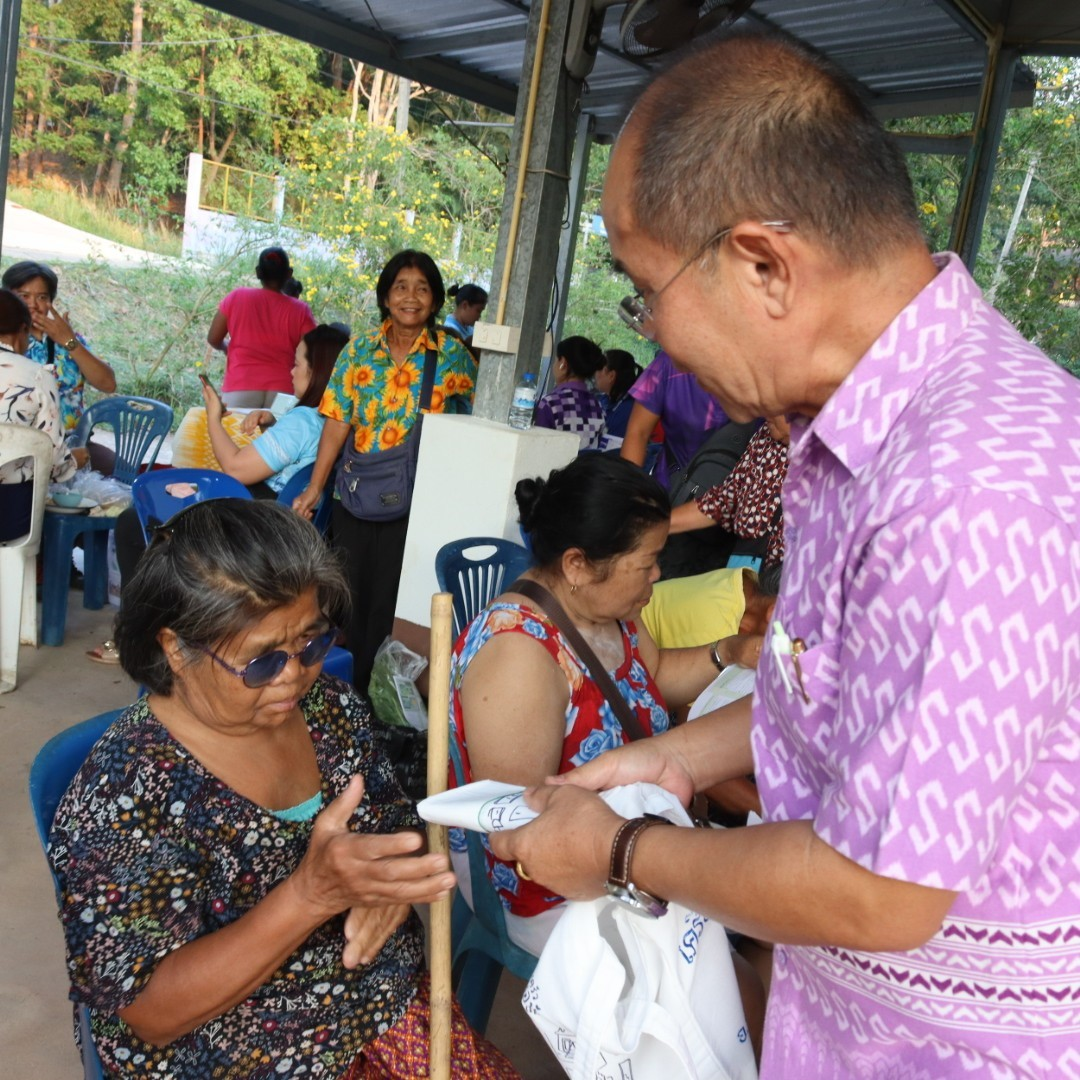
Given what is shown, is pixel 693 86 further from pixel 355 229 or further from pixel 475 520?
pixel 355 229

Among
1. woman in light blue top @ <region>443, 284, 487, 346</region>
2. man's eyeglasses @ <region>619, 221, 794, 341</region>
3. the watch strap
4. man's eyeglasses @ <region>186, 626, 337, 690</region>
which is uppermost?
woman in light blue top @ <region>443, 284, 487, 346</region>

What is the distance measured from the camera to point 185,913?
1.47 m

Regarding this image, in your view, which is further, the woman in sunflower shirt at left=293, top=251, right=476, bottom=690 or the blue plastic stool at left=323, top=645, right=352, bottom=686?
the woman in sunflower shirt at left=293, top=251, right=476, bottom=690

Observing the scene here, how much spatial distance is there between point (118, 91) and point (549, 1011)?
16987mm

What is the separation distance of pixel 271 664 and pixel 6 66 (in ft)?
16.9

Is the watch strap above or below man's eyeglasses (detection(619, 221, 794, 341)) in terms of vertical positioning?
below

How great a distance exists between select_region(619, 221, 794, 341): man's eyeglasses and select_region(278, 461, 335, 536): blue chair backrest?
12.1 ft

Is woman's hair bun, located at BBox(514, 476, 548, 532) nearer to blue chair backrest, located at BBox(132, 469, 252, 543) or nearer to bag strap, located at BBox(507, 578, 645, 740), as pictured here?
bag strap, located at BBox(507, 578, 645, 740)

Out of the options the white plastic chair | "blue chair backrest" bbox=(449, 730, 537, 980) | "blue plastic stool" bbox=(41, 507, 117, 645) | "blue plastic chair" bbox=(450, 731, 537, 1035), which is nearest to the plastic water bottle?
the white plastic chair

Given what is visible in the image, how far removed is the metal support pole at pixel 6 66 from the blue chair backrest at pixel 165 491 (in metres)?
2.12

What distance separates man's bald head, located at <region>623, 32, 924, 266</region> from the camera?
0.87 meters

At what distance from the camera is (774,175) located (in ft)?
2.84

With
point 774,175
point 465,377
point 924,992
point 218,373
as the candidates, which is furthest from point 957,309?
point 218,373

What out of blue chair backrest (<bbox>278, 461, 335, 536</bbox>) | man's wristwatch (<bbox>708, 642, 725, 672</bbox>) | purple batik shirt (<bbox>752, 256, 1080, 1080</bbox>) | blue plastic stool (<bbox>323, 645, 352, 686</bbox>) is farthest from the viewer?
blue chair backrest (<bbox>278, 461, 335, 536</bbox>)
